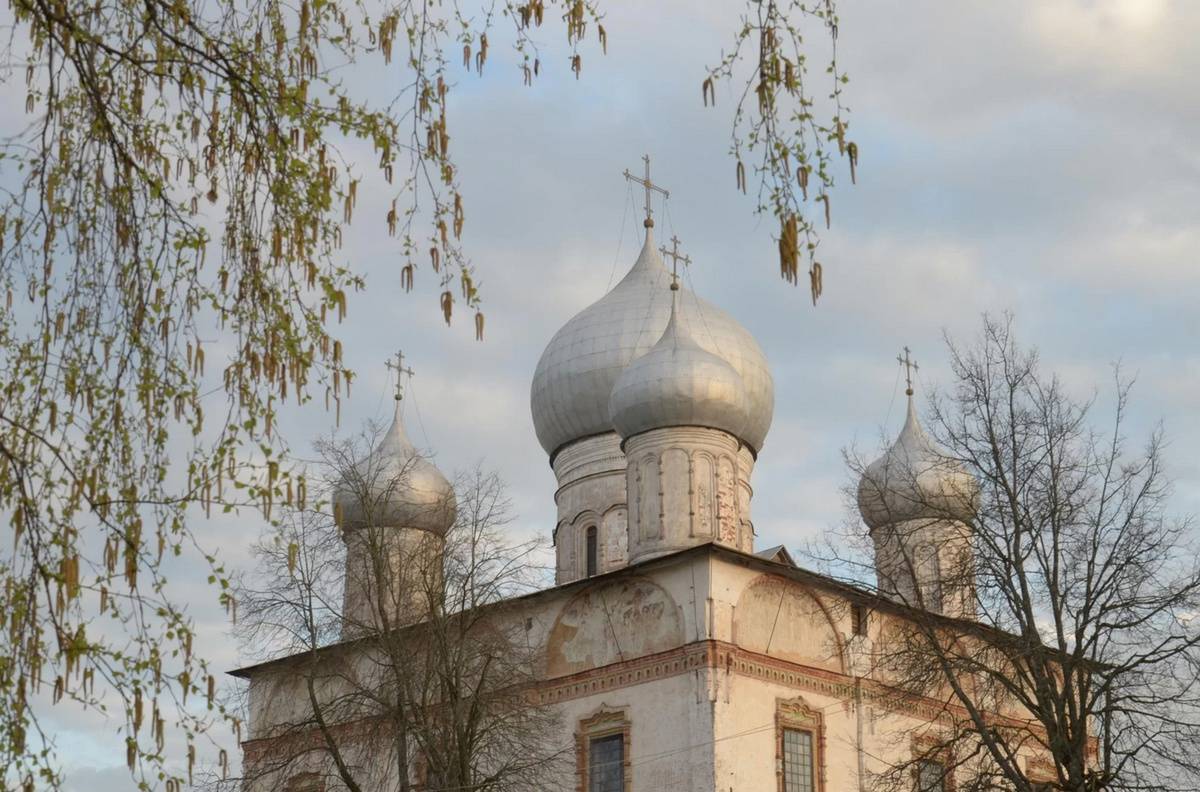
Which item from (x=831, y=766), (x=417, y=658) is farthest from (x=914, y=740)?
(x=417, y=658)

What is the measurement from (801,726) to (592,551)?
628cm

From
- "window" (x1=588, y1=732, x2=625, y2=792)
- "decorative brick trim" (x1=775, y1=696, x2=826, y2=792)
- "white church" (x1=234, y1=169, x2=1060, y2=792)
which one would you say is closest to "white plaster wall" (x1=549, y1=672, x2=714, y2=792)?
"white church" (x1=234, y1=169, x2=1060, y2=792)

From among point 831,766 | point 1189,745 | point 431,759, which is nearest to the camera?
point 1189,745

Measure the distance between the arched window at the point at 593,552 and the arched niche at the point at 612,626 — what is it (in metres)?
3.53

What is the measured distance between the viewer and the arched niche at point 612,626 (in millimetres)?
24562

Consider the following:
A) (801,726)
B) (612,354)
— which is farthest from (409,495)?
(801,726)

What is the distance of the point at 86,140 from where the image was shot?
7.18 meters

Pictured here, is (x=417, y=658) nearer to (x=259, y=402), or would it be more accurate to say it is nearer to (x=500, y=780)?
(x=500, y=780)

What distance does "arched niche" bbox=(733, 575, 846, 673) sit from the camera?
80.8 ft

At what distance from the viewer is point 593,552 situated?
29812mm

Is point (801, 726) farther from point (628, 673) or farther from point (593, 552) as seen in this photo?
point (593, 552)

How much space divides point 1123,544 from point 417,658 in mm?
8969

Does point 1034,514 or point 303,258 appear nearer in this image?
point 303,258

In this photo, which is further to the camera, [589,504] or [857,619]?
[589,504]
